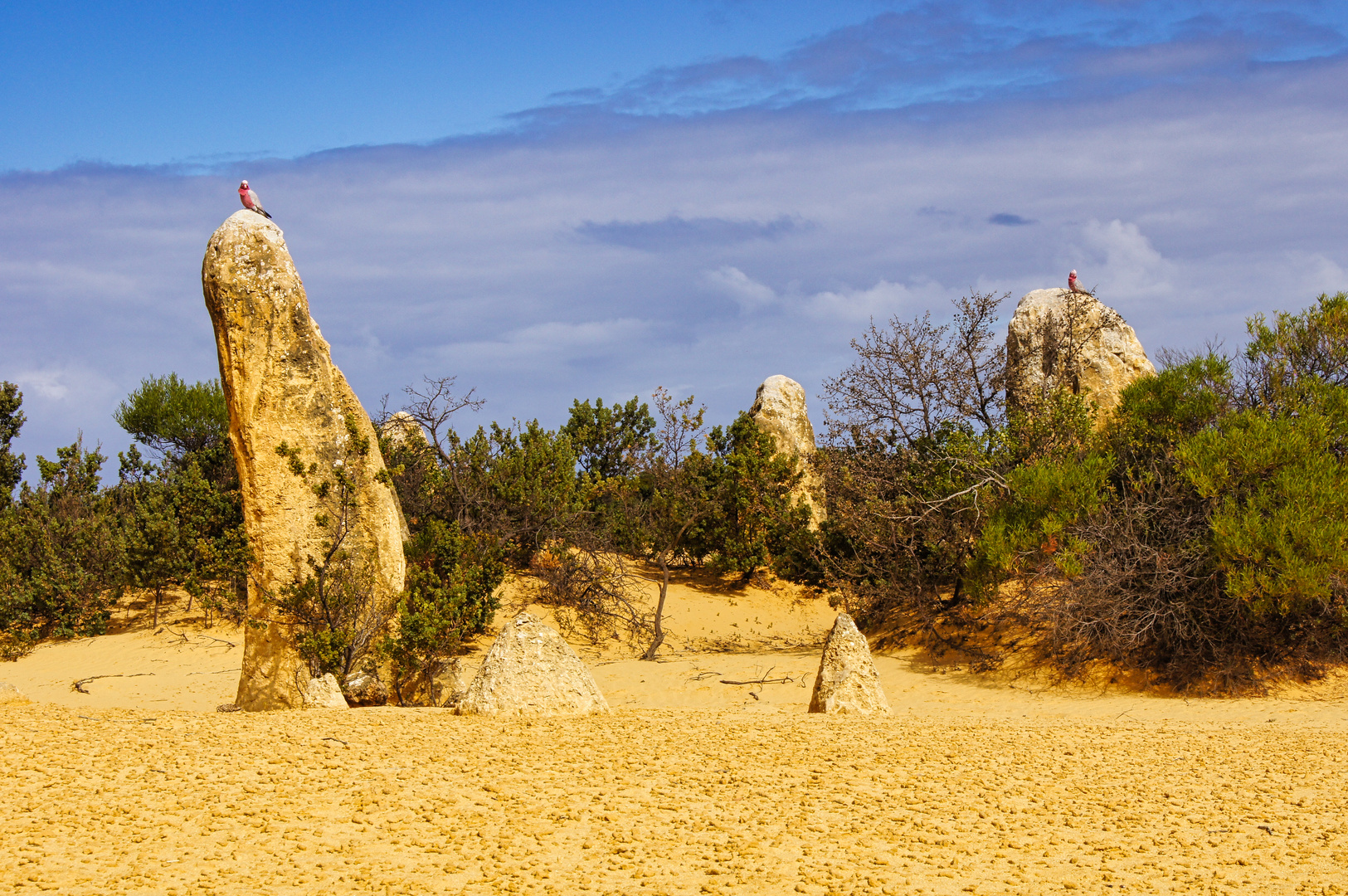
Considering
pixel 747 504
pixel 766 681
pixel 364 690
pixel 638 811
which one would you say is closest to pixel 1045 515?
pixel 766 681

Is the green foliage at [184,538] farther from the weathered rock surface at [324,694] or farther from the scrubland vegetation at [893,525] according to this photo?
the weathered rock surface at [324,694]

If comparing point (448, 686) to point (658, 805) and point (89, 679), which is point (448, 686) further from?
point (89, 679)

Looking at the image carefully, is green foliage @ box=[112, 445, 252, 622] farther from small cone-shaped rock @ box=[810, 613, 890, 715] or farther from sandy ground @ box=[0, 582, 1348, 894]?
small cone-shaped rock @ box=[810, 613, 890, 715]

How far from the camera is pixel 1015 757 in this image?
660 cm

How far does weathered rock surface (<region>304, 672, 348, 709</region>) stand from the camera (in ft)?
27.3

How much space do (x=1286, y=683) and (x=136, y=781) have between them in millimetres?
11019

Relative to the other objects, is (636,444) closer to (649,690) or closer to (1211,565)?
(649,690)

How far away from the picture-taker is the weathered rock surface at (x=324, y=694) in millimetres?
8320

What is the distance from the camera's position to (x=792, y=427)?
20.2 m

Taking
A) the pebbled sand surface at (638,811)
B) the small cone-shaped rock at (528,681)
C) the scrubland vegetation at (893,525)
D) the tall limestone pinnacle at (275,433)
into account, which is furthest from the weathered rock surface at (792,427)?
the pebbled sand surface at (638,811)

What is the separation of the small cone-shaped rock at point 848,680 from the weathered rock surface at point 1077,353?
9137 mm

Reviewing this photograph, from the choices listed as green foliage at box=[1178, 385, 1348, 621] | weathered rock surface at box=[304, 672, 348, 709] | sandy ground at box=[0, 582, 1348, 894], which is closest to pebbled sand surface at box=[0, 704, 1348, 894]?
sandy ground at box=[0, 582, 1348, 894]

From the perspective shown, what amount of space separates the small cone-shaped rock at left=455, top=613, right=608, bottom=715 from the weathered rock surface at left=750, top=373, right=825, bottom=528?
446 inches

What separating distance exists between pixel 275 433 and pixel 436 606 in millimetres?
2320
